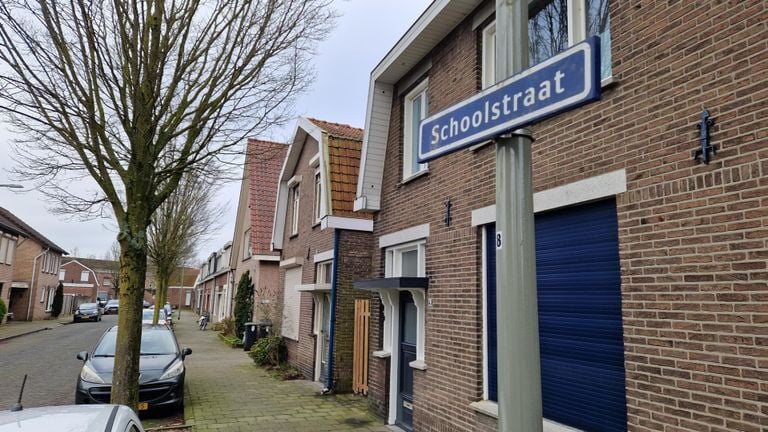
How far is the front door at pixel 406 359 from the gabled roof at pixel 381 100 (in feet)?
6.52

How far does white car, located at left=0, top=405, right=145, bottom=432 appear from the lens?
3.11 metres

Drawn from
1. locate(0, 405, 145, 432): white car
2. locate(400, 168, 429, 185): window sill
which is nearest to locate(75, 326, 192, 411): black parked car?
Answer: locate(400, 168, 429, 185): window sill

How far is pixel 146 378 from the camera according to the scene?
29.3 feet

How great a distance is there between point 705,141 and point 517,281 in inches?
95.8

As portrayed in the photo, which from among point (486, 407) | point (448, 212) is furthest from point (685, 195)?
point (448, 212)

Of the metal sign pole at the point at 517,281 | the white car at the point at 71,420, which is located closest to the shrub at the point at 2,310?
the white car at the point at 71,420

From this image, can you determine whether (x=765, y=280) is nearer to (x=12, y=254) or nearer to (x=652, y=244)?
(x=652, y=244)

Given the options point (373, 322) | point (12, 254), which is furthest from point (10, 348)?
point (373, 322)

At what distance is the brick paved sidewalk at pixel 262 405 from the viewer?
27.0ft

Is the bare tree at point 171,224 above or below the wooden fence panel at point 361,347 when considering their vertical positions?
Answer: above

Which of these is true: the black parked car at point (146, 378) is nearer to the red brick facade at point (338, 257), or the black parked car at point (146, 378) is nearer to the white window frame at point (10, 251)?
the red brick facade at point (338, 257)

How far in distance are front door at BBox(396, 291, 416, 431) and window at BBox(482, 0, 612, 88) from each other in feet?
12.3

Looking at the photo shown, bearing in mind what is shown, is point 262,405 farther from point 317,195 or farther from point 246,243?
point 246,243

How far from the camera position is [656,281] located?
389 centimetres
